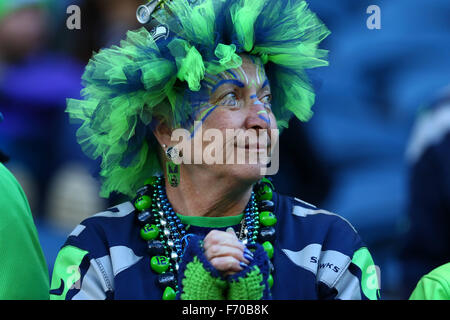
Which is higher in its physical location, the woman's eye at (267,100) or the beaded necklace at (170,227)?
the woman's eye at (267,100)

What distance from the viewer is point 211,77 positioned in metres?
3.11

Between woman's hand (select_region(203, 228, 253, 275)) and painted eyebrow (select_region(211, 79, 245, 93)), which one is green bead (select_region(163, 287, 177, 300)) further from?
painted eyebrow (select_region(211, 79, 245, 93))

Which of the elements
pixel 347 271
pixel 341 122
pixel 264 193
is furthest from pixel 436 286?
pixel 341 122

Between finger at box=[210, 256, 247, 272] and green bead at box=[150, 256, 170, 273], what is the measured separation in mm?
323

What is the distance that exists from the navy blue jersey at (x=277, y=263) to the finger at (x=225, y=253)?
253mm

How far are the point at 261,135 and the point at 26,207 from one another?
94cm

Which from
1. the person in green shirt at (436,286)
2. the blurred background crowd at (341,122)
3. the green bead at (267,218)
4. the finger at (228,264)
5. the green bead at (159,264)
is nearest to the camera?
the finger at (228,264)

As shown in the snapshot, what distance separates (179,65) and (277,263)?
812mm

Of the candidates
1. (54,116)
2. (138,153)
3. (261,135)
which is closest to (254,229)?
(261,135)

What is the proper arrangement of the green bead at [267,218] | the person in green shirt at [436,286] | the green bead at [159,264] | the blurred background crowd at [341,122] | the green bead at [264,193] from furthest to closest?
the blurred background crowd at [341,122] → the green bead at [264,193] → the green bead at [267,218] → the green bead at [159,264] → the person in green shirt at [436,286]

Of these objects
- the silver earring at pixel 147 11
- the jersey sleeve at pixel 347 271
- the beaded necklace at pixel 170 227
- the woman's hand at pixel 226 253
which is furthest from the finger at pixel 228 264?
the silver earring at pixel 147 11

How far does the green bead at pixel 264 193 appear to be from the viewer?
327cm

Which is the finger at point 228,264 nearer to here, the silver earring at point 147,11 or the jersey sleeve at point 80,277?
the jersey sleeve at point 80,277

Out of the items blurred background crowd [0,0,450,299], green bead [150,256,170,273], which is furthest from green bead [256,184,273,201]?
blurred background crowd [0,0,450,299]
